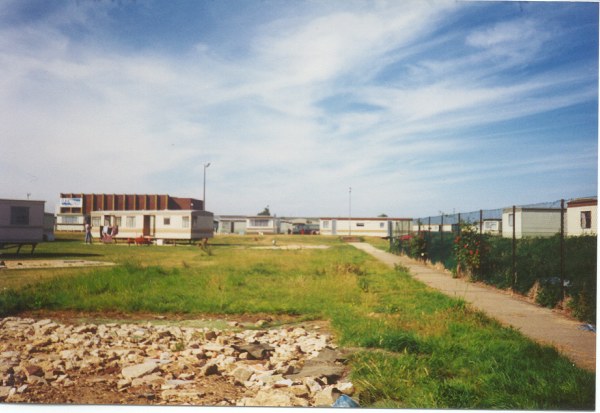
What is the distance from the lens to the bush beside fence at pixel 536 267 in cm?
696

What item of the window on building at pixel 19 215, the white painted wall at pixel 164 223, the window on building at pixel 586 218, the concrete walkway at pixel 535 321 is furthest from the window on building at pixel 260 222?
the concrete walkway at pixel 535 321

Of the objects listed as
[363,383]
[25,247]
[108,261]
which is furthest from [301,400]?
[25,247]

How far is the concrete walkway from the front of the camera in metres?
5.04

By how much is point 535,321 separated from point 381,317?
8.67 feet

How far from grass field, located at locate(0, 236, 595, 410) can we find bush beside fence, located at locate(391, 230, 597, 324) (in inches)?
73.8

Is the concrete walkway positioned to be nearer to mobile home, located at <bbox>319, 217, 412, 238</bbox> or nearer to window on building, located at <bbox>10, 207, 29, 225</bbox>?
window on building, located at <bbox>10, 207, 29, 225</bbox>

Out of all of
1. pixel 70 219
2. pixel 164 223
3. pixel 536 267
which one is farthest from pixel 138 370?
pixel 70 219

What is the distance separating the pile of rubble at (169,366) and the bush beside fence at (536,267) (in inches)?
194

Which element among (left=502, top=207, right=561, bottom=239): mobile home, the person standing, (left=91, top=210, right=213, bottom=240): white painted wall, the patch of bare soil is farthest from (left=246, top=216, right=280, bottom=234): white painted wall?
the patch of bare soil

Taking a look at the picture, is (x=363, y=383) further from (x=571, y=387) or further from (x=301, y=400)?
(x=571, y=387)

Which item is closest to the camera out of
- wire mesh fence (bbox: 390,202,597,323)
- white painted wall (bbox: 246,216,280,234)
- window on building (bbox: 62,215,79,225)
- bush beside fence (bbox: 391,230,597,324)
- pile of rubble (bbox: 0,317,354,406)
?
pile of rubble (bbox: 0,317,354,406)

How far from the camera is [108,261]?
15234 mm

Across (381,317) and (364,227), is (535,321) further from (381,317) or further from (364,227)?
(364,227)

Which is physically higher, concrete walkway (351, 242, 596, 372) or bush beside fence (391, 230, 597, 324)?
bush beside fence (391, 230, 597, 324)
